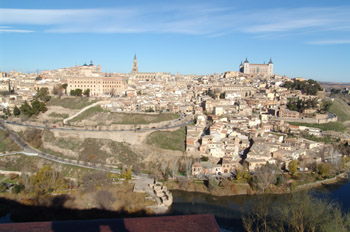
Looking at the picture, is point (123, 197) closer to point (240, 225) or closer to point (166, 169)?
point (166, 169)

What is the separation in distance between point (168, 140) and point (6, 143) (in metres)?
11.3

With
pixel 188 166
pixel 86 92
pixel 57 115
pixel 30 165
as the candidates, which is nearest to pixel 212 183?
pixel 188 166

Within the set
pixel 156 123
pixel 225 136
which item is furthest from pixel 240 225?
pixel 156 123

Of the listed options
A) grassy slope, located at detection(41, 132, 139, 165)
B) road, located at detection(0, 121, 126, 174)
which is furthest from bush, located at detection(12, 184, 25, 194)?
grassy slope, located at detection(41, 132, 139, 165)

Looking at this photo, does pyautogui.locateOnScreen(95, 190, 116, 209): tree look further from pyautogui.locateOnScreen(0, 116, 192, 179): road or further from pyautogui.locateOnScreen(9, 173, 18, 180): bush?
pyautogui.locateOnScreen(9, 173, 18, 180): bush

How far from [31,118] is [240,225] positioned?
63.9ft

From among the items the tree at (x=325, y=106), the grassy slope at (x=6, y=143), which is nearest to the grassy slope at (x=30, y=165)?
the grassy slope at (x=6, y=143)

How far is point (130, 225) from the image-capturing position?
326 centimetres

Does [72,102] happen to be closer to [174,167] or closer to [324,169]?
[174,167]

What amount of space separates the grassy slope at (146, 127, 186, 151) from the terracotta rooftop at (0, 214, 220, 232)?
15144 millimetres

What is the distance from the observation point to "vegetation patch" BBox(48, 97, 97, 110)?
24828mm

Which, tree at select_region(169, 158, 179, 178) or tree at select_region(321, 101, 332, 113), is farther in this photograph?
tree at select_region(321, 101, 332, 113)

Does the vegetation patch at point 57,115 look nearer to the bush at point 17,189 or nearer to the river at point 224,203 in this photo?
the bush at point 17,189

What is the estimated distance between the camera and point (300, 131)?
22.0 m
